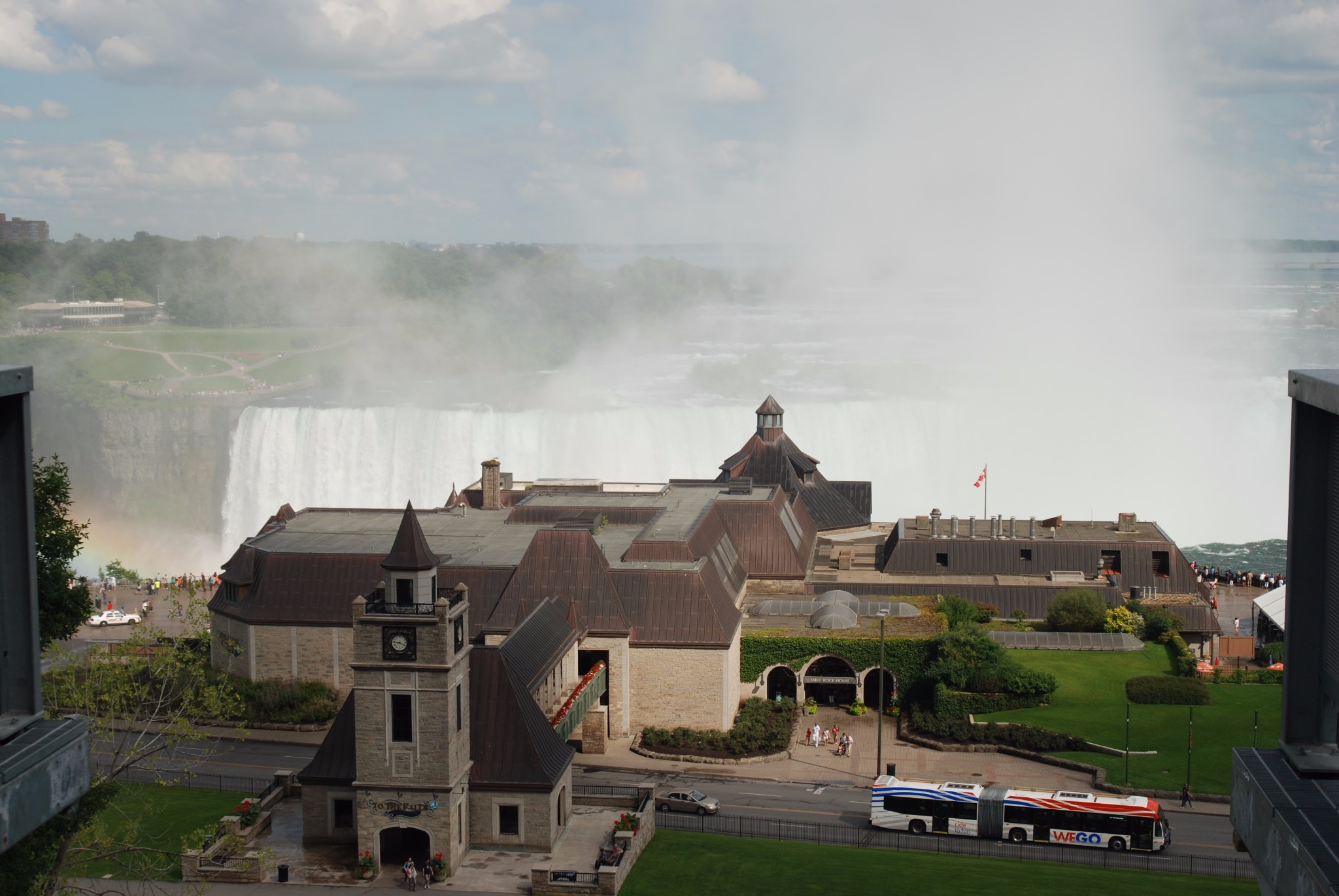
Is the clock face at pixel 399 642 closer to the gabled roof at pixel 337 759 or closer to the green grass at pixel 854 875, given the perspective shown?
the gabled roof at pixel 337 759

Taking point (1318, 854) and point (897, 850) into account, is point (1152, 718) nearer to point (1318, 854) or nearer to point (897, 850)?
point (897, 850)

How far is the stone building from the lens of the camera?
31.2 metres

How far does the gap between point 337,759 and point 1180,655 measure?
28.5 metres

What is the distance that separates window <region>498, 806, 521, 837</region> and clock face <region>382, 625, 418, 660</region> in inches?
178

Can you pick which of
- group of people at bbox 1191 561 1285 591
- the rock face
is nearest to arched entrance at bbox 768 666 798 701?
group of people at bbox 1191 561 1285 591

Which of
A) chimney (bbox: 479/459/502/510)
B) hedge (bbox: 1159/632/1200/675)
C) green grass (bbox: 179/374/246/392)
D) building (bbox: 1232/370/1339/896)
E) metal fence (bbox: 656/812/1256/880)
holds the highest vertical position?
green grass (bbox: 179/374/246/392)

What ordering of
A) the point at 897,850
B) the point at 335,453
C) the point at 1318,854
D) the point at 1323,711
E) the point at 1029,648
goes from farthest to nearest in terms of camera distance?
the point at 335,453 → the point at 1029,648 → the point at 897,850 → the point at 1323,711 → the point at 1318,854

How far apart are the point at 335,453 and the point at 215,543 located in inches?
378

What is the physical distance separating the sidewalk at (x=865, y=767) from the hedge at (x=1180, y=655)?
8.78 meters

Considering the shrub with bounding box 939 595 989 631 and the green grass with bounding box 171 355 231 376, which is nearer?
the shrub with bounding box 939 595 989 631

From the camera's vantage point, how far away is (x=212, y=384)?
124625 millimetres

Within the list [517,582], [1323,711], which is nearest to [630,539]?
[517,582]

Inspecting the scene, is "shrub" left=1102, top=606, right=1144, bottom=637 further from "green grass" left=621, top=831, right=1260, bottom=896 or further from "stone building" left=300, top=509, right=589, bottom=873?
"stone building" left=300, top=509, right=589, bottom=873

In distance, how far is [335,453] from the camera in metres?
90.4
